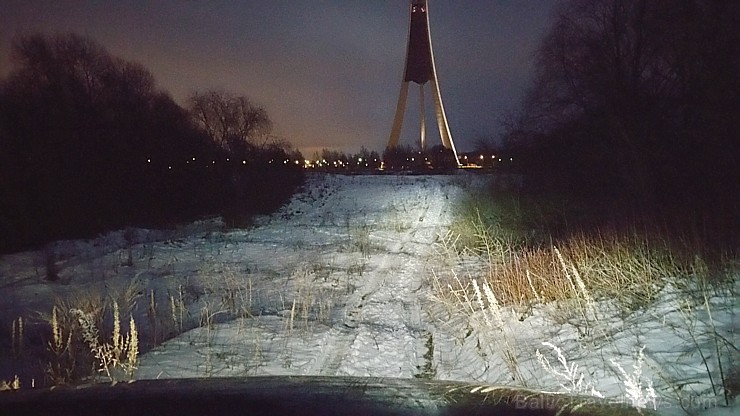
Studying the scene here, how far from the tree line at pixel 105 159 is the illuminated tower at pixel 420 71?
46.5 metres

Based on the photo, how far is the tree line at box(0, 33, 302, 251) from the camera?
1825cm

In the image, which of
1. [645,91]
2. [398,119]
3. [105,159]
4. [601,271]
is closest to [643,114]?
[645,91]

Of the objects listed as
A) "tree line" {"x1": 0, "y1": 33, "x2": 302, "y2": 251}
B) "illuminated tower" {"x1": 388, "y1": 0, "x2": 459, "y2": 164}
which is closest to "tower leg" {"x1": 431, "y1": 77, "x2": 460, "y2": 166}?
"illuminated tower" {"x1": 388, "y1": 0, "x2": 459, "y2": 164}

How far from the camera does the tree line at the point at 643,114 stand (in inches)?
569

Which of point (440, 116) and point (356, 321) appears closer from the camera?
point (356, 321)

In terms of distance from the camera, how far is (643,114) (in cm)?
1884

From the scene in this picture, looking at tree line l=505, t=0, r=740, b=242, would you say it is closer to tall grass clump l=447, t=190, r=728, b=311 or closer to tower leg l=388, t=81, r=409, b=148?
tall grass clump l=447, t=190, r=728, b=311

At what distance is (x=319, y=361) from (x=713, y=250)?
5.30 m

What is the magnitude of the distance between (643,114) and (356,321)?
14338 millimetres

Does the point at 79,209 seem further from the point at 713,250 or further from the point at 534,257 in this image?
the point at 713,250

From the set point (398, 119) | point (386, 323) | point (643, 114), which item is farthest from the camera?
point (398, 119)

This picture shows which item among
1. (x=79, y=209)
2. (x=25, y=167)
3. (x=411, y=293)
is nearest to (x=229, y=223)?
(x=79, y=209)

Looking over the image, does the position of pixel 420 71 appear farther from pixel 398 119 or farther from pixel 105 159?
pixel 105 159

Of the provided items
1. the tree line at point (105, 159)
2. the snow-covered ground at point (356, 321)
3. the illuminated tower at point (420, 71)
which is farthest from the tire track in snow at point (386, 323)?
the illuminated tower at point (420, 71)
